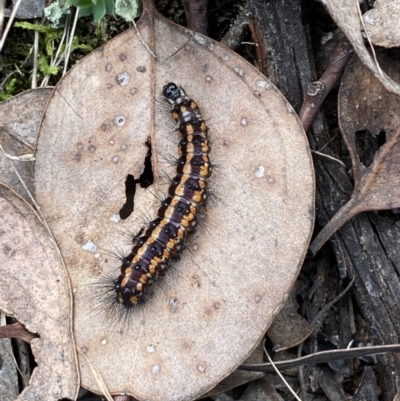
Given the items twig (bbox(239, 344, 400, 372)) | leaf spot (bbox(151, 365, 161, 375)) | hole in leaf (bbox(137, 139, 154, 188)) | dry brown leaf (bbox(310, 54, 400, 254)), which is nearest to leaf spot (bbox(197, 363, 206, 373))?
leaf spot (bbox(151, 365, 161, 375))

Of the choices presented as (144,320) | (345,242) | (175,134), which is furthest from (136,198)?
(345,242)

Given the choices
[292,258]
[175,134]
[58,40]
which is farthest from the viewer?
[58,40]

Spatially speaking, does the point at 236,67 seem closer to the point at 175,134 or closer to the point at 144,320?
the point at 175,134

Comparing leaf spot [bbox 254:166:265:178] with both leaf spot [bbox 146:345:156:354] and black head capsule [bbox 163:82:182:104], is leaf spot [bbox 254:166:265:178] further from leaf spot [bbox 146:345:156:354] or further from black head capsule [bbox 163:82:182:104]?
leaf spot [bbox 146:345:156:354]

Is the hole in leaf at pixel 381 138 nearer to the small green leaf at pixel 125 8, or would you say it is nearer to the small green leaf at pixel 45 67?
the small green leaf at pixel 125 8

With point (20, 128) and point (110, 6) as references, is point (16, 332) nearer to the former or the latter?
point (20, 128)

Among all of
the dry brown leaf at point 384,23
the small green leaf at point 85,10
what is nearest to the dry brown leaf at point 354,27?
the dry brown leaf at point 384,23
